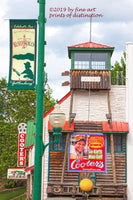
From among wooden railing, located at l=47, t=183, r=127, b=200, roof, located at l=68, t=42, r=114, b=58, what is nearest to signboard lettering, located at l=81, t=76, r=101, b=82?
roof, located at l=68, t=42, r=114, b=58

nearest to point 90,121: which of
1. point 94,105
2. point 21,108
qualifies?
point 94,105

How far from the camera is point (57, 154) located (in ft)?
79.0

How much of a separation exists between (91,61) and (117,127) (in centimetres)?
474

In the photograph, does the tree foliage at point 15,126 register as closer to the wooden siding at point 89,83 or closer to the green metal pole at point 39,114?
the wooden siding at point 89,83

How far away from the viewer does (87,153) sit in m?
24.1

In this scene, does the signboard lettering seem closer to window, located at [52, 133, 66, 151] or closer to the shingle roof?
the shingle roof

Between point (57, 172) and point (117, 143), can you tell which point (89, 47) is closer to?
point (117, 143)

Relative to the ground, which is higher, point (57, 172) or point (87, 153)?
point (87, 153)

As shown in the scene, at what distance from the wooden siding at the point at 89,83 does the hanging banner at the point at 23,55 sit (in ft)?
47.9

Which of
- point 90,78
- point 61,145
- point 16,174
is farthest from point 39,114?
point 16,174

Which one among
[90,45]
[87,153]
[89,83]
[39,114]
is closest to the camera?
[39,114]

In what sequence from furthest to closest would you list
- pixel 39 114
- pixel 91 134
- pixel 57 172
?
pixel 91 134 < pixel 57 172 < pixel 39 114

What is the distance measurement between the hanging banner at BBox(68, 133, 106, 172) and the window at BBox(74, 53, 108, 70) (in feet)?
14.8

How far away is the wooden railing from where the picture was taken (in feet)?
75.1
